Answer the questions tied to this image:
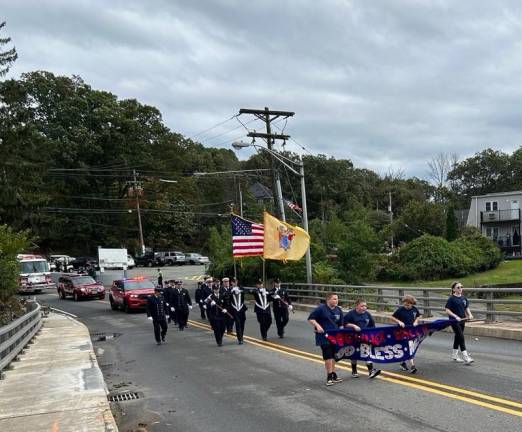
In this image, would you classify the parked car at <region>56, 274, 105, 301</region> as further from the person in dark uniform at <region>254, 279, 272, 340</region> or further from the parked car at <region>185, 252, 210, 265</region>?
the parked car at <region>185, 252, 210, 265</region>

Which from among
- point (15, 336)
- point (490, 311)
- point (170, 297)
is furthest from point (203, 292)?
point (490, 311)

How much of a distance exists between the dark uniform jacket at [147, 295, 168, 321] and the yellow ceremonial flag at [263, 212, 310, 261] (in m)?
8.08

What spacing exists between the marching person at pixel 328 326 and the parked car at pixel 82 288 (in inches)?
1213

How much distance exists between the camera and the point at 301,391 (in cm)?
943

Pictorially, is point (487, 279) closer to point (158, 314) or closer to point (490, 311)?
point (490, 311)

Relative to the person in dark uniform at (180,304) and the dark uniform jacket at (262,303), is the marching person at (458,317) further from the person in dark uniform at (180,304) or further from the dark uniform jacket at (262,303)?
the person in dark uniform at (180,304)

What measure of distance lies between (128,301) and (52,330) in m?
6.63

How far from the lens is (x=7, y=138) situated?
31812 millimetres

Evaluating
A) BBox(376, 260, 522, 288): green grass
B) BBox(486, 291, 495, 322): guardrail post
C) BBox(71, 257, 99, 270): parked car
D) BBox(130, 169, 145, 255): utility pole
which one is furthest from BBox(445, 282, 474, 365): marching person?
BBox(130, 169, 145, 255): utility pole

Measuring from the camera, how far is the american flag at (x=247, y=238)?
85.7ft

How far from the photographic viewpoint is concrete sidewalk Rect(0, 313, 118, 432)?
7.83 m

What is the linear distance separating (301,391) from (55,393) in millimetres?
4070

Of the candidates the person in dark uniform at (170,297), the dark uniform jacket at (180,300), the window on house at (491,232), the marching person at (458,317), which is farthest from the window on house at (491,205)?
the marching person at (458,317)

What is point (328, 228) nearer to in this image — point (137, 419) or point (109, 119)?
point (137, 419)
